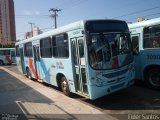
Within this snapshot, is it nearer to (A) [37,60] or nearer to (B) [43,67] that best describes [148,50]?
(B) [43,67]

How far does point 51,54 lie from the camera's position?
12.3 meters

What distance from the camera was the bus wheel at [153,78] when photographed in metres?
11.0

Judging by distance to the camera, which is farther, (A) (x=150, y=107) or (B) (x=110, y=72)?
(B) (x=110, y=72)

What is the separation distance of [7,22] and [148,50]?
75173 millimetres

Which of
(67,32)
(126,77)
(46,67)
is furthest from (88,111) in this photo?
(46,67)

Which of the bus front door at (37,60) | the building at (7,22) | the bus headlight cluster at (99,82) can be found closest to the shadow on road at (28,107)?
the bus headlight cluster at (99,82)

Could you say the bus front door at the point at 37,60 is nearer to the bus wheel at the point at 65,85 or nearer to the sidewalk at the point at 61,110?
the bus wheel at the point at 65,85

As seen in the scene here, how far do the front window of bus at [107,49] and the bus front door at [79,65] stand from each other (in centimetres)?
42

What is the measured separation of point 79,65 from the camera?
9320 millimetres

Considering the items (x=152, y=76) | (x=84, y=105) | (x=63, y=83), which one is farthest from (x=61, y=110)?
(x=152, y=76)

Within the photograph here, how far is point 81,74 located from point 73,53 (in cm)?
96

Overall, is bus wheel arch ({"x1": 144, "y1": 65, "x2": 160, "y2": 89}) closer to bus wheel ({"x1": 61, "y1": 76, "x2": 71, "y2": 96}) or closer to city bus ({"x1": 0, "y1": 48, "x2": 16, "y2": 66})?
bus wheel ({"x1": 61, "y1": 76, "x2": 71, "y2": 96})

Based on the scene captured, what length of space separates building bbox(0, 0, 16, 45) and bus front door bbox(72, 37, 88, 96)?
69679 mm

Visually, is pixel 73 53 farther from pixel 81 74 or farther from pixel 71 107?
pixel 71 107
